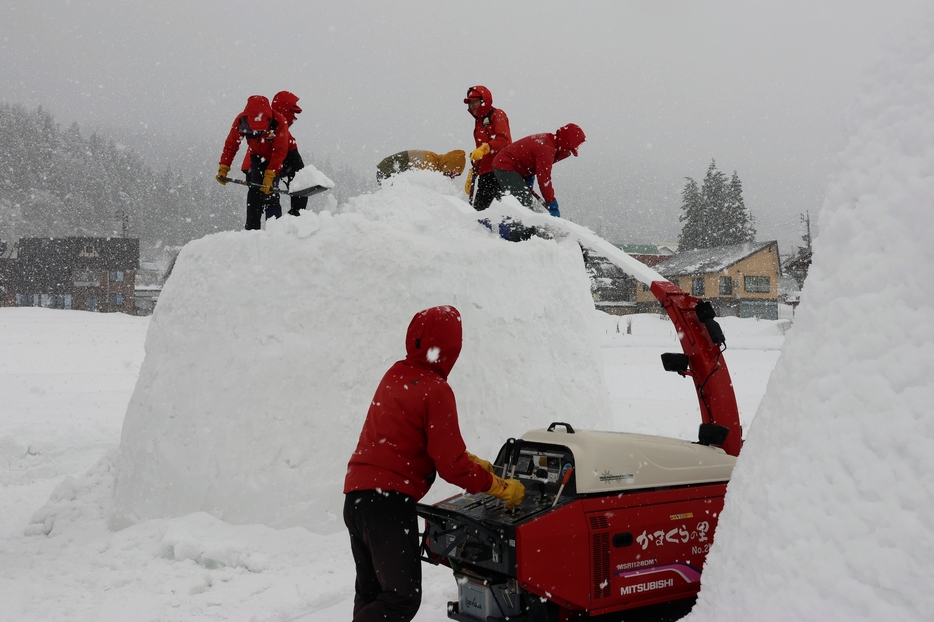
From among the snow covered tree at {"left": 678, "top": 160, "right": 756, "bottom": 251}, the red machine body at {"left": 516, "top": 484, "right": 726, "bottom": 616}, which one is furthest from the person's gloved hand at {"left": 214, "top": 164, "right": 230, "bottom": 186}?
the snow covered tree at {"left": 678, "top": 160, "right": 756, "bottom": 251}

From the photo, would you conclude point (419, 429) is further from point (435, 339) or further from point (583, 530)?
point (583, 530)

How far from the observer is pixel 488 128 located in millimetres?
7688

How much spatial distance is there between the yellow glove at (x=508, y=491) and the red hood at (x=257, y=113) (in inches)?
194

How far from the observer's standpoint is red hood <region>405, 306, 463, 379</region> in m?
3.00

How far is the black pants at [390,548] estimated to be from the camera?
9.32ft

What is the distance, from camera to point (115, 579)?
438cm

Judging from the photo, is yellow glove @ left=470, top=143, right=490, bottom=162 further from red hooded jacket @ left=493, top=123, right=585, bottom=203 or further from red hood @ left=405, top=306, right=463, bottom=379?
red hood @ left=405, top=306, right=463, bottom=379

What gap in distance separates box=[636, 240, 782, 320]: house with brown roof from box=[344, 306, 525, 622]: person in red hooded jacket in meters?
35.9

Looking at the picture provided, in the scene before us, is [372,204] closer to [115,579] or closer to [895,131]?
[115,579]

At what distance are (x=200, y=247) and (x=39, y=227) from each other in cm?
6777

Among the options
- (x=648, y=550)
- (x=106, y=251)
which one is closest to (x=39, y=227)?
(x=106, y=251)

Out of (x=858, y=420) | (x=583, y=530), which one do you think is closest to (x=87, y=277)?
(x=583, y=530)

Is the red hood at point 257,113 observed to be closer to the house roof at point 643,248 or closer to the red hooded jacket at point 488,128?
the red hooded jacket at point 488,128

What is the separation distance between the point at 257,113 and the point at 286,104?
75 centimetres
